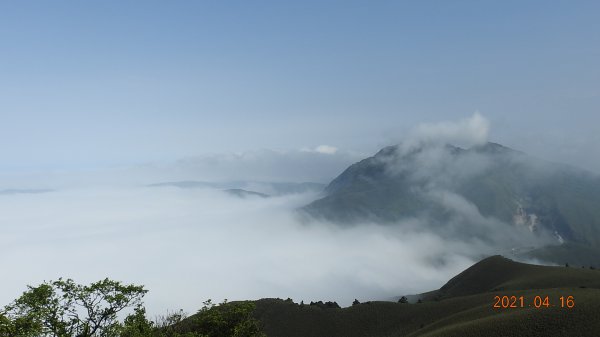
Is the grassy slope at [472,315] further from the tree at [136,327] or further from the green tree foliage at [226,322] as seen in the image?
the tree at [136,327]

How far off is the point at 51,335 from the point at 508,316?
8754 centimetres

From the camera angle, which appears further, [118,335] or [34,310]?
[118,335]

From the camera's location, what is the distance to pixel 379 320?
140 meters

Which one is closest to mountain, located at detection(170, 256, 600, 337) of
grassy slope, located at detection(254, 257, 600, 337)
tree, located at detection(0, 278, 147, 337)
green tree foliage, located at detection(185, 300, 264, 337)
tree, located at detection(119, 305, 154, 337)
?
grassy slope, located at detection(254, 257, 600, 337)

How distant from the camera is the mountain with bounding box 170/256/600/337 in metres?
84.7

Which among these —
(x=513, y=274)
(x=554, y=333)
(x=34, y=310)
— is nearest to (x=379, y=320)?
(x=554, y=333)

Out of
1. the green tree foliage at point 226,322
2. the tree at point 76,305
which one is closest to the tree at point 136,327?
the tree at point 76,305

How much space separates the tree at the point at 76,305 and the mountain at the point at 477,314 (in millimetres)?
11845

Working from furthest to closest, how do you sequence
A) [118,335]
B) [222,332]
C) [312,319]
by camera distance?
[312,319]
[222,332]
[118,335]

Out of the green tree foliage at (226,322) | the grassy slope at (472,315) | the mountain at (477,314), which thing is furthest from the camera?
the grassy slope at (472,315)

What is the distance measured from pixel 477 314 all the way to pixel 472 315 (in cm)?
130

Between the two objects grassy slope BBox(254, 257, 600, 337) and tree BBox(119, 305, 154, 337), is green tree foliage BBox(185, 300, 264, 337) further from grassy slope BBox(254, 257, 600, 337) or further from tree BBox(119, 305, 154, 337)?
grassy slope BBox(254, 257, 600, 337)

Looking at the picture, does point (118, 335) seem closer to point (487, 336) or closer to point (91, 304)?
point (91, 304)

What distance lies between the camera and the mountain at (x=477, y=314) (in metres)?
84.7
